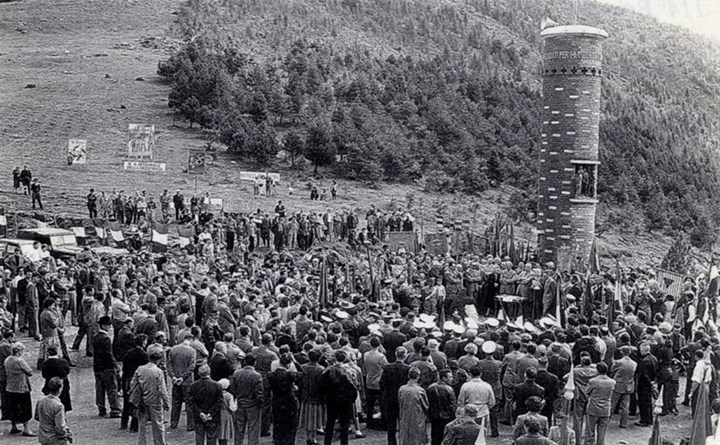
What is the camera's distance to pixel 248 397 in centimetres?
1233

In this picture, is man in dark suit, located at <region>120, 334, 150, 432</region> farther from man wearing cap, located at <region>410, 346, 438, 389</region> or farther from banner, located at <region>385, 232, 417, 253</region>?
banner, located at <region>385, 232, 417, 253</region>

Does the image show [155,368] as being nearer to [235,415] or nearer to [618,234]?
[235,415]

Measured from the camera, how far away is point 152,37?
65.8 metres

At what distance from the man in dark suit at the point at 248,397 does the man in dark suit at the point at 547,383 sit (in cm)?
437

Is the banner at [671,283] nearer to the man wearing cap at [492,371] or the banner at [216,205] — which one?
the man wearing cap at [492,371]

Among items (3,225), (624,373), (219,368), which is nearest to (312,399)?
A: (219,368)

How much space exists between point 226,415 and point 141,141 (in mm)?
34565

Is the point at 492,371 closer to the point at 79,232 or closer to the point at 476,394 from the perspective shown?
the point at 476,394

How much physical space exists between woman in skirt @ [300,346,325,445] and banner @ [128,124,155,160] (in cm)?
3253

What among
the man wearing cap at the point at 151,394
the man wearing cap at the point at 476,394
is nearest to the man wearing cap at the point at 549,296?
the man wearing cap at the point at 476,394

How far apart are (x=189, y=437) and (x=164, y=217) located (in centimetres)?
2081

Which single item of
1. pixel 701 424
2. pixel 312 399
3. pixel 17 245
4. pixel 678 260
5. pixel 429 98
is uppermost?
pixel 429 98

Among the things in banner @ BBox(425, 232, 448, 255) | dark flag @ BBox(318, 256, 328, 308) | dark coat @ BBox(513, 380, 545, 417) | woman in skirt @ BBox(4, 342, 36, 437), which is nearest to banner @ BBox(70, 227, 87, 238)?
dark flag @ BBox(318, 256, 328, 308)

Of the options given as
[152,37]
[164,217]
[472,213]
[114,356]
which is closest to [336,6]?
[152,37]
